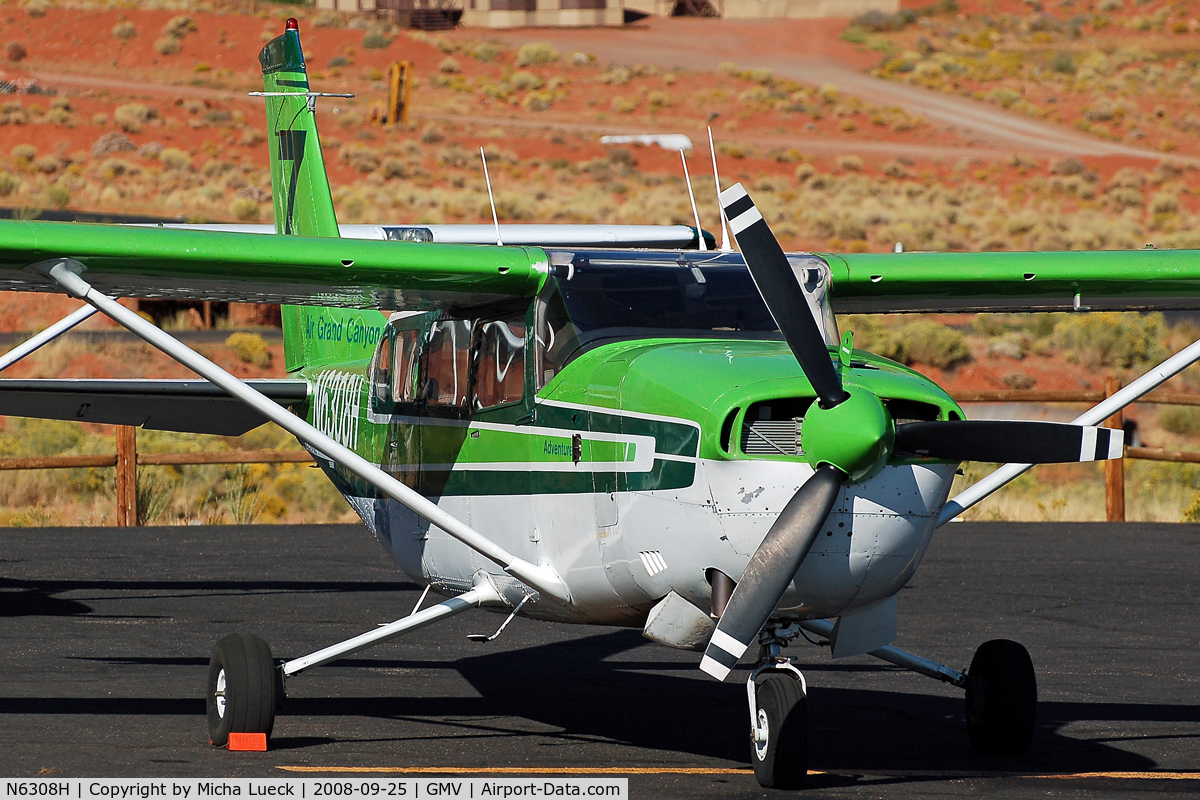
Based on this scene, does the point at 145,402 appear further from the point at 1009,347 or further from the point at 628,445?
the point at 1009,347

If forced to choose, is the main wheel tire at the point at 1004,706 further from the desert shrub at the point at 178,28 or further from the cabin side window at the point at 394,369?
the desert shrub at the point at 178,28

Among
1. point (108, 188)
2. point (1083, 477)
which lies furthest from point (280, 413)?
point (108, 188)

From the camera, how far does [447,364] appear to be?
8.13 metres

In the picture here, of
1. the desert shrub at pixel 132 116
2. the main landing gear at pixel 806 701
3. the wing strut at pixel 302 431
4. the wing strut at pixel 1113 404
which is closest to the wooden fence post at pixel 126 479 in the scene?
the wing strut at pixel 302 431

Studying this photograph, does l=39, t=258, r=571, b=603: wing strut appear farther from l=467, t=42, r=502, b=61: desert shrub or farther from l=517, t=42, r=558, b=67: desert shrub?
l=467, t=42, r=502, b=61: desert shrub

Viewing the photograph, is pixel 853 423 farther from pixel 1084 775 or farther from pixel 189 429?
pixel 189 429

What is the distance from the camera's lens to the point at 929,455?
19.1 feet

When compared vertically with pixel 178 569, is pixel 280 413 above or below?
above

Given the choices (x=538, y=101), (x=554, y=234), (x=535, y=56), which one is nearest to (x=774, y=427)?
(x=554, y=234)

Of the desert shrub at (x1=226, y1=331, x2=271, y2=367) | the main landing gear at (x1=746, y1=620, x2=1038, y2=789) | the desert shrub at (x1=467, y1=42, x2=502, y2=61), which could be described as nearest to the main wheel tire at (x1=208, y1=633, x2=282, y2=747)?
the main landing gear at (x1=746, y1=620, x2=1038, y2=789)

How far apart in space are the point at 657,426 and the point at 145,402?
17.7 feet

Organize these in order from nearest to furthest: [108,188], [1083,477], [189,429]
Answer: [189,429] → [1083,477] → [108,188]

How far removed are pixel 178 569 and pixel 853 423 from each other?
9.88 meters

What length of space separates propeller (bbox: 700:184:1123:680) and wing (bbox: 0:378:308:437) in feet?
17.2
